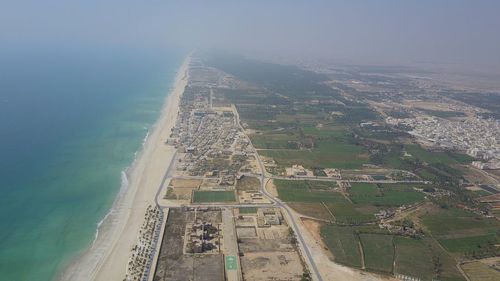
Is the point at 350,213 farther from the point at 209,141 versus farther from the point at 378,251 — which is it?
the point at 209,141

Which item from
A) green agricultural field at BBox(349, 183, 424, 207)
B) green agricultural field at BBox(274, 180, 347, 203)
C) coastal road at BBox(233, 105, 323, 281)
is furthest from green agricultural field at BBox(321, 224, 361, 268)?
green agricultural field at BBox(349, 183, 424, 207)

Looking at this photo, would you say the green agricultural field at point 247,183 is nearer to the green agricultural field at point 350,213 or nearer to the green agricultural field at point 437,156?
the green agricultural field at point 350,213

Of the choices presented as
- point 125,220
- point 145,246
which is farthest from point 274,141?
point 145,246

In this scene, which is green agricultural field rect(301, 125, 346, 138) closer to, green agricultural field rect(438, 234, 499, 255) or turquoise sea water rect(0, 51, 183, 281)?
turquoise sea water rect(0, 51, 183, 281)

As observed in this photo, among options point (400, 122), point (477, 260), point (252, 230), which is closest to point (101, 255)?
point (252, 230)

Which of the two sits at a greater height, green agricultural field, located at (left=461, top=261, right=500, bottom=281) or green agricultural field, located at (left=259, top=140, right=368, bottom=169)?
green agricultural field, located at (left=259, top=140, right=368, bottom=169)

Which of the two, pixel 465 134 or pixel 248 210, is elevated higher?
pixel 465 134
